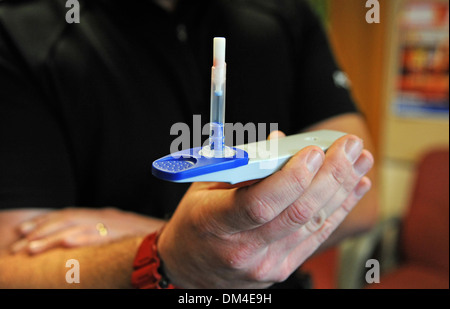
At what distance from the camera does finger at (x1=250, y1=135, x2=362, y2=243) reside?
1.16 ft

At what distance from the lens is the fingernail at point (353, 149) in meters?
0.36

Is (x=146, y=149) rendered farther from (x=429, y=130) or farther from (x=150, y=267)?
(x=429, y=130)

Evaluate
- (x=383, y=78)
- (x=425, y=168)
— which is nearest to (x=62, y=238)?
(x=425, y=168)

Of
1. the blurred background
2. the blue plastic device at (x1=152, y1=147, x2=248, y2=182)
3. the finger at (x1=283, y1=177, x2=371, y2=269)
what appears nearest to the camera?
the blue plastic device at (x1=152, y1=147, x2=248, y2=182)

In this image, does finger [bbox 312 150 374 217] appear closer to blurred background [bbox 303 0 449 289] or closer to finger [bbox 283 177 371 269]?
finger [bbox 283 177 371 269]

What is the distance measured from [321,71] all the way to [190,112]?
0.25 m

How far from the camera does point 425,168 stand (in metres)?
1.51

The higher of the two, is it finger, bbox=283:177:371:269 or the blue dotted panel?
the blue dotted panel

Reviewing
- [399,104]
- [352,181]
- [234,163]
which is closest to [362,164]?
[352,181]

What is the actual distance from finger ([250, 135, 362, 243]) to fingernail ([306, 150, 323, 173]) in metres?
0.01

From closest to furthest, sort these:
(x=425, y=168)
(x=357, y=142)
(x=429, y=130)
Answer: (x=357, y=142)
(x=425, y=168)
(x=429, y=130)

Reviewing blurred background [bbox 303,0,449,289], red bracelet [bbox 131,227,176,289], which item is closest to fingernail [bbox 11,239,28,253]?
red bracelet [bbox 131,227,176,289]

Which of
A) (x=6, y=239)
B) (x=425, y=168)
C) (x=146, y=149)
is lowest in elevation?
(x=425, y=168)

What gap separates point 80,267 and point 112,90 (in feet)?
0.82
